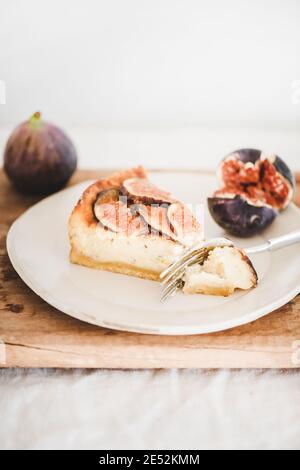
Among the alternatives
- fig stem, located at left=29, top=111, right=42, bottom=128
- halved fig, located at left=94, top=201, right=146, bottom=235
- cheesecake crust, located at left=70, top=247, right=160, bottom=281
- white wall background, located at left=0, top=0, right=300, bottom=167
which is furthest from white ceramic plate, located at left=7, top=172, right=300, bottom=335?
white wall background, located at left=0, top=0, right=300, bottom=167

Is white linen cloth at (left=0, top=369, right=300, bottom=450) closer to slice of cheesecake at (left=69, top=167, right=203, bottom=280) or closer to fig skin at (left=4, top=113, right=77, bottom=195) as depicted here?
slice of cheesecake at (left=69, top=167, right=203, bottom=280)

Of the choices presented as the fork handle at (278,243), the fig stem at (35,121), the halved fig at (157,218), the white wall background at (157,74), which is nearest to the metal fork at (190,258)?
the fork handle at (278,243)

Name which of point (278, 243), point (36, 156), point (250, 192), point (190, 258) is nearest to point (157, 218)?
point (190, 258)

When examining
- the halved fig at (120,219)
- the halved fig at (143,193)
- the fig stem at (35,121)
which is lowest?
the halved fig at (120,219)

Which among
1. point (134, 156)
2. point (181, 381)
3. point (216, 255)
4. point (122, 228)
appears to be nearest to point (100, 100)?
point (134, 156)

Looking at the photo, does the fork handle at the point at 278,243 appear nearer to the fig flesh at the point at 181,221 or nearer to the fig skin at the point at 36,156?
the fig flesh at the point at 181,221
